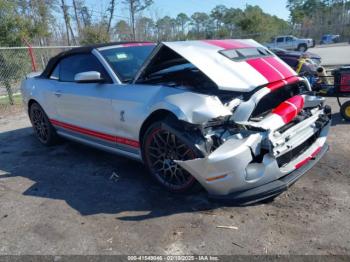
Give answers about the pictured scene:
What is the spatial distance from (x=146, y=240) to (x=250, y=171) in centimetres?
107

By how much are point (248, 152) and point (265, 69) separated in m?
1.12

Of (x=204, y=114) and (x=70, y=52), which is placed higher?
(x=70, y=52)

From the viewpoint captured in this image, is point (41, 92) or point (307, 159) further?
point (41, 92)

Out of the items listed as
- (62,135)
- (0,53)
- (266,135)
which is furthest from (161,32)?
(266,135)

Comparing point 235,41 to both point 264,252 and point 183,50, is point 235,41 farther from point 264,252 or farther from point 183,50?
point 264,252

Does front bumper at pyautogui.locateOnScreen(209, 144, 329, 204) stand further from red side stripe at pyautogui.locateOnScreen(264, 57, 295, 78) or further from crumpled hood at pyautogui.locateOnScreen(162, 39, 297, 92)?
red side stripe at pyautogui.locateOnScreen(264, 57, 295, 78)

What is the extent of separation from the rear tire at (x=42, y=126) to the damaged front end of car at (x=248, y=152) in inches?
129

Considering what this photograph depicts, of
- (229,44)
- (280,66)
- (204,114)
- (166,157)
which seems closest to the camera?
(204,114)

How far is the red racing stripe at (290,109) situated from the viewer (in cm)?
301

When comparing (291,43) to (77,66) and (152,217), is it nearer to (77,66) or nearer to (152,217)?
(77,66)

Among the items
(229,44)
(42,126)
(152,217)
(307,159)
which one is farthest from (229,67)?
(42,126)

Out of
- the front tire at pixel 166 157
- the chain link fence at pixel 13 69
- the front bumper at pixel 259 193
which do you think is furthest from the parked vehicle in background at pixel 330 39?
the front bumper at pixel 259 193

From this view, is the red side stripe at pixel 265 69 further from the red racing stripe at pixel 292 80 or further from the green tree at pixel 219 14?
the green tree at pixel 219 14

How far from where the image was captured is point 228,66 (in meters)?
3.25
